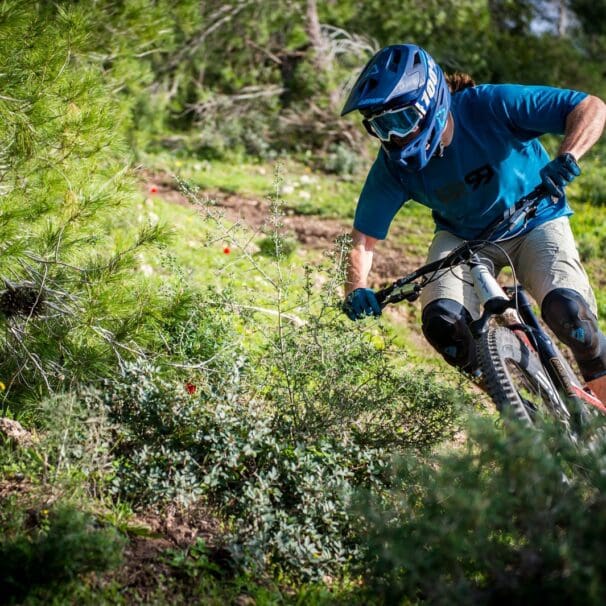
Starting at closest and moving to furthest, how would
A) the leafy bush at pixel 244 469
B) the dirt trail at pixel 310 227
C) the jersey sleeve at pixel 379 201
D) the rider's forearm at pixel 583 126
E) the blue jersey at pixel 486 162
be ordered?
the leafy bush at pixel 244 469
the rider's forearm at pixel 583 126
the blue jersey at pixel 486 162
the jersey sleeve at pixel 379 201
the dirt trail at pixel 310 227

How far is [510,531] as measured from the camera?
7.61 feet

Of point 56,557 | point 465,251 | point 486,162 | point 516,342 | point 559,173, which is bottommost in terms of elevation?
point 56,557

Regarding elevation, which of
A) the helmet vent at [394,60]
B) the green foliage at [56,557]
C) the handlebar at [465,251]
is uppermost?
the helmet vent at [394,60]

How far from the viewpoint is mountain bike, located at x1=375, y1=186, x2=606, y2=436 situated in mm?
3309

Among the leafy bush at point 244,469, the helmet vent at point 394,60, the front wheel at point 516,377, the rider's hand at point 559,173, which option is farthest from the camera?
the helmet vent at point 394,60

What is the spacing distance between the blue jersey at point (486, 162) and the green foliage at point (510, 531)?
1682 mm

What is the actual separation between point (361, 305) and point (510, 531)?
1514 millimetres

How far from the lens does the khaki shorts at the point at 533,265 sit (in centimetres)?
370

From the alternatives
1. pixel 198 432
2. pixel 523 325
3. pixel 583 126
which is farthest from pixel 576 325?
pixel 198 432

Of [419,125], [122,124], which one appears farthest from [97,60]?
[419,125]

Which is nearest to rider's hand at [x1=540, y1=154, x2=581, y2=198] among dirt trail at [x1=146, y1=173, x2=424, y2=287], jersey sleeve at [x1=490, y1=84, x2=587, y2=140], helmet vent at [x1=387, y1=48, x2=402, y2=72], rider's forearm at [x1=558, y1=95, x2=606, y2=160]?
rider's forearm at [x1=558, y1=95, x2=606, y2=160]

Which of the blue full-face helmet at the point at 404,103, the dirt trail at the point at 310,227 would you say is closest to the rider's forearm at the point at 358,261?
the blue full-face helmet at the point at 404,103

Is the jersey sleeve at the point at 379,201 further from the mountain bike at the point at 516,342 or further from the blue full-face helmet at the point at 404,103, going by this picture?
the mountain bike at the point at 516,342

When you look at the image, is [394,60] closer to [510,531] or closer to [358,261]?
[358,261]
